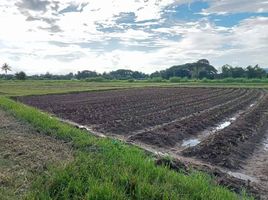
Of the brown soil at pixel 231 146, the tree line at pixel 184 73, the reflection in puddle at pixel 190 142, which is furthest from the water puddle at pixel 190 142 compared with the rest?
the tree line at pixel 184 73

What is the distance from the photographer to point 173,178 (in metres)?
5.74

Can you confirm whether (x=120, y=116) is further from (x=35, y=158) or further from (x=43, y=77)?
(x=43, y=77)

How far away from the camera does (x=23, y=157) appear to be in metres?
7.13

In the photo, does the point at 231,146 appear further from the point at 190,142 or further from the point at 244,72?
the point at 244,72

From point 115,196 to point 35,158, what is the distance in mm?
2943

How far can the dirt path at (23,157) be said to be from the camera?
534 cm

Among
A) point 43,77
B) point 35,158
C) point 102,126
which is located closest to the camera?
point 35,158

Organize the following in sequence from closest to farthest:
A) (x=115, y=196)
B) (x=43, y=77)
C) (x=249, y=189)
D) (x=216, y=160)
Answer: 1. (x=115, y=196)
2. (x=249, y=189)
3. (x=216, y=160)
4. (x=43, y=77)

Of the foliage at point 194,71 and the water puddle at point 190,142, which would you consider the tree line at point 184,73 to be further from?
the water puddle at point 190,142

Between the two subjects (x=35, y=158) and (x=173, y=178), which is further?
(x=35, y=158)

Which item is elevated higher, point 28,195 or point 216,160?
point 28,195

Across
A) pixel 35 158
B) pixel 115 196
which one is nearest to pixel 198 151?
pixel 35 158

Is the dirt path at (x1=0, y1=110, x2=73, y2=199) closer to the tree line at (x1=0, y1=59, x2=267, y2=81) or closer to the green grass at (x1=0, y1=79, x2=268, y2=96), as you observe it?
the green grass at (x1=0, y1=79, x2=268, y2=96)

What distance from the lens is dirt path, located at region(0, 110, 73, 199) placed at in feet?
17.5
